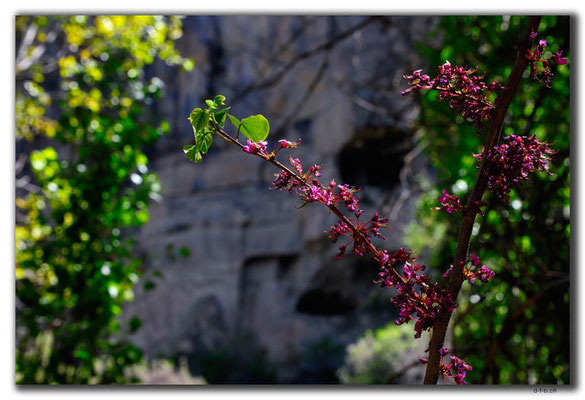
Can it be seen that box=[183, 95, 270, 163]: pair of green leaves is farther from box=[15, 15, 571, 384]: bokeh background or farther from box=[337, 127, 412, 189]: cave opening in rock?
box=[337, 127, 412, 189]: cave opening in rock

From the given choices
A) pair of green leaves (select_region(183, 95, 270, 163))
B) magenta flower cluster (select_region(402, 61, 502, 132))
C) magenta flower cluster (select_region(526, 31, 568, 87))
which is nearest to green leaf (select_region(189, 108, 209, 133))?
pair of green leaves (select_region(183, 95, 270, 163))

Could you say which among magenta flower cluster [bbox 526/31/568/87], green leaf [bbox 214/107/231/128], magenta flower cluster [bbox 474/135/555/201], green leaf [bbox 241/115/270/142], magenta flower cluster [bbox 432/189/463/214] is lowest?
magenta flower cluster [bbox 432/189/463/214]

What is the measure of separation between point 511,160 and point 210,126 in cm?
→ 31

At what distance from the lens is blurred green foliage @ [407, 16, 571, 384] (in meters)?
1.84

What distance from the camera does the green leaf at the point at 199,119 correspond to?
65cm

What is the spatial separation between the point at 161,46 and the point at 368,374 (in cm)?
319

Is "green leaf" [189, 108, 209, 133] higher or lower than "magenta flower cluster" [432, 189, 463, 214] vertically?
higher

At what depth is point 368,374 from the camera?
4859mm

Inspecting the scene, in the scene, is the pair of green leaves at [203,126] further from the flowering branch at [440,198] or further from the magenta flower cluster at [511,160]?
the magenta flower cluster at [511,160]

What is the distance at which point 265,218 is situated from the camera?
7.09 meters

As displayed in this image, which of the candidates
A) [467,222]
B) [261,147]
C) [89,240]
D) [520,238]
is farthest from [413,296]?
[89,240]

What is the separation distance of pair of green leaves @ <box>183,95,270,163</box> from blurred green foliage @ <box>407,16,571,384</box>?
1246mm
